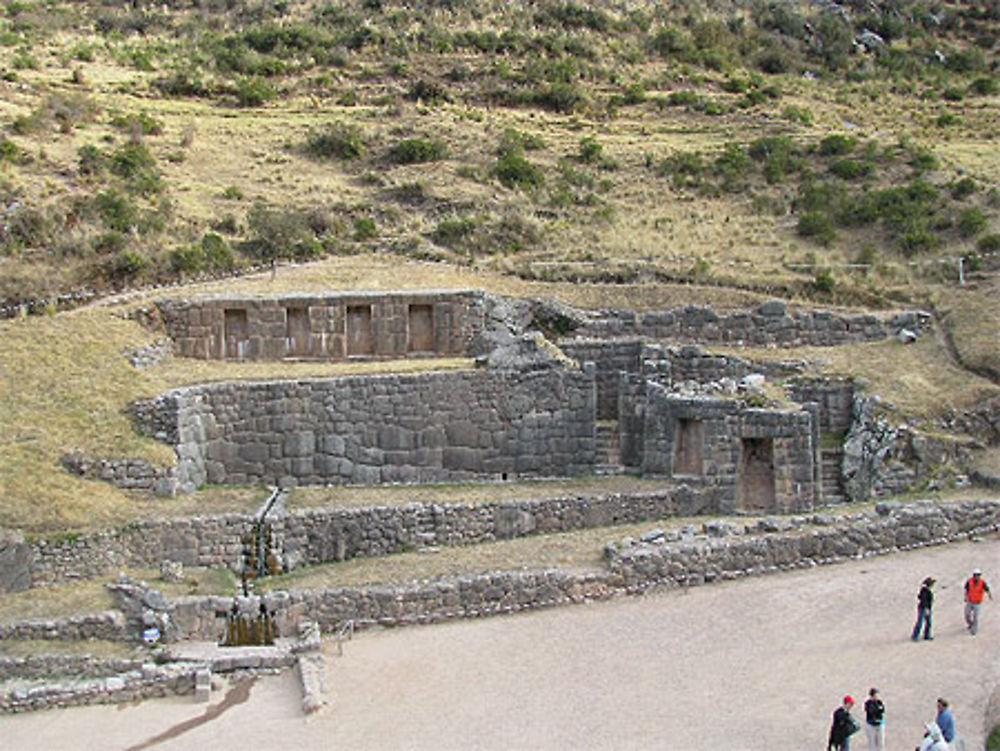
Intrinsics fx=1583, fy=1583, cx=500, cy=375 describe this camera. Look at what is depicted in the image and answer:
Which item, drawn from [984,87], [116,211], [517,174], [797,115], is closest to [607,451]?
[116,211]

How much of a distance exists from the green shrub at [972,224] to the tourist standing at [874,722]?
2187cm

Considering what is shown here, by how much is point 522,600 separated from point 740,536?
315cm

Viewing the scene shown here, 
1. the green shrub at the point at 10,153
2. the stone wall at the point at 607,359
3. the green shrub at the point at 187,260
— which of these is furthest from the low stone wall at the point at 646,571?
the green shrub at the point at 10,153

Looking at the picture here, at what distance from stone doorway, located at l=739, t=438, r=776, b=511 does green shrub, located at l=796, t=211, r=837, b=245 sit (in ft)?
42.5

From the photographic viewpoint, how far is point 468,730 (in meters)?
16.9

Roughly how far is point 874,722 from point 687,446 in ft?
33.4

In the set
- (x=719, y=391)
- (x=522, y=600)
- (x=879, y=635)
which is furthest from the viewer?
(x=719, y=391)

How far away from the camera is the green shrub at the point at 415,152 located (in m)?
44.3

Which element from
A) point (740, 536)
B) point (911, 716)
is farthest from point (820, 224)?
point (911, 716)

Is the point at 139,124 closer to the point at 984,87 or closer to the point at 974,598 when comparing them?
the point at 984,87

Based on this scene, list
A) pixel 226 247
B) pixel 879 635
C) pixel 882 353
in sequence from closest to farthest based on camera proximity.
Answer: pixel 879 635
pixel 882 353
pixel 226 247

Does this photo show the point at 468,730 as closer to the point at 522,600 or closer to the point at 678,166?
the point at 522,600

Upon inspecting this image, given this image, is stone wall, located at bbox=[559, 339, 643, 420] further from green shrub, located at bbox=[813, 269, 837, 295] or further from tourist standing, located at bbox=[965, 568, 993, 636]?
tourist standing, located at bbox=[965, 568, 993, 636]

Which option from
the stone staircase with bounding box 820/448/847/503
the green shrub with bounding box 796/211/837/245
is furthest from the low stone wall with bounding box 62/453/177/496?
the green shrub with bounding box 796/211/837/245
